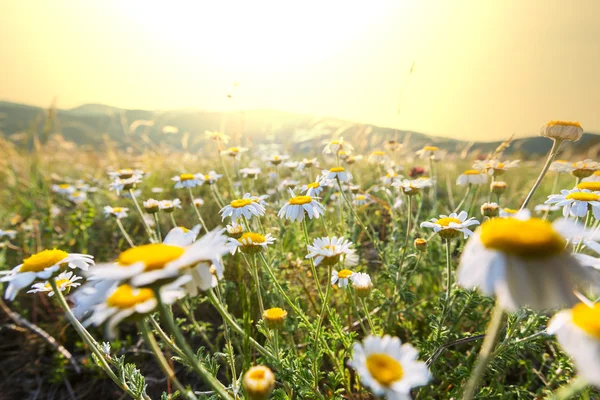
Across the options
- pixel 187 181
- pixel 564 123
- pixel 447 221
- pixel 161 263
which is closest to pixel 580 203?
pixel 564 123

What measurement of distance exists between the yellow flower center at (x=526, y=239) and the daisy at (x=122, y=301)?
75 cm

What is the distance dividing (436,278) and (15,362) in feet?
11.8

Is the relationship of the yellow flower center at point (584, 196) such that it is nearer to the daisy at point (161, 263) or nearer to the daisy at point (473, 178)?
the daisy at point (473, 178)

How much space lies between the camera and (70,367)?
2801 millimetres

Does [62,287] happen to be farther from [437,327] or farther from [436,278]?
[436,278]

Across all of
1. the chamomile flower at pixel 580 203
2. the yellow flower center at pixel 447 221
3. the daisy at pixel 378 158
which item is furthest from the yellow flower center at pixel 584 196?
the daisy at pixel 378 158

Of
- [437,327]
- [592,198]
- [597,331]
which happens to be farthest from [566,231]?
[592,198]

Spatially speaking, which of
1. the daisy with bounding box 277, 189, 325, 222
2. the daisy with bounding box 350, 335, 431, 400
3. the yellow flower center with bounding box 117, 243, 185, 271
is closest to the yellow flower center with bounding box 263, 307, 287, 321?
the daisy with bounding box 350, 335, 431, 400

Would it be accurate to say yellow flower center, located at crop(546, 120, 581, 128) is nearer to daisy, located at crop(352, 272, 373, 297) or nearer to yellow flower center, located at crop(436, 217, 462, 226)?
yellow flower center, located at crop(436, 217, 462, 226)

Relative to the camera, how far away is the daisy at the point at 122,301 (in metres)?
0.84

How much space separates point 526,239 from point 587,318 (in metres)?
0.20

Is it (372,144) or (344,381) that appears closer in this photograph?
(344,381)

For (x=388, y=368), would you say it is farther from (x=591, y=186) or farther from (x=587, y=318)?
(x=591, y=186)

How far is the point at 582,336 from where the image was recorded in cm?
76
